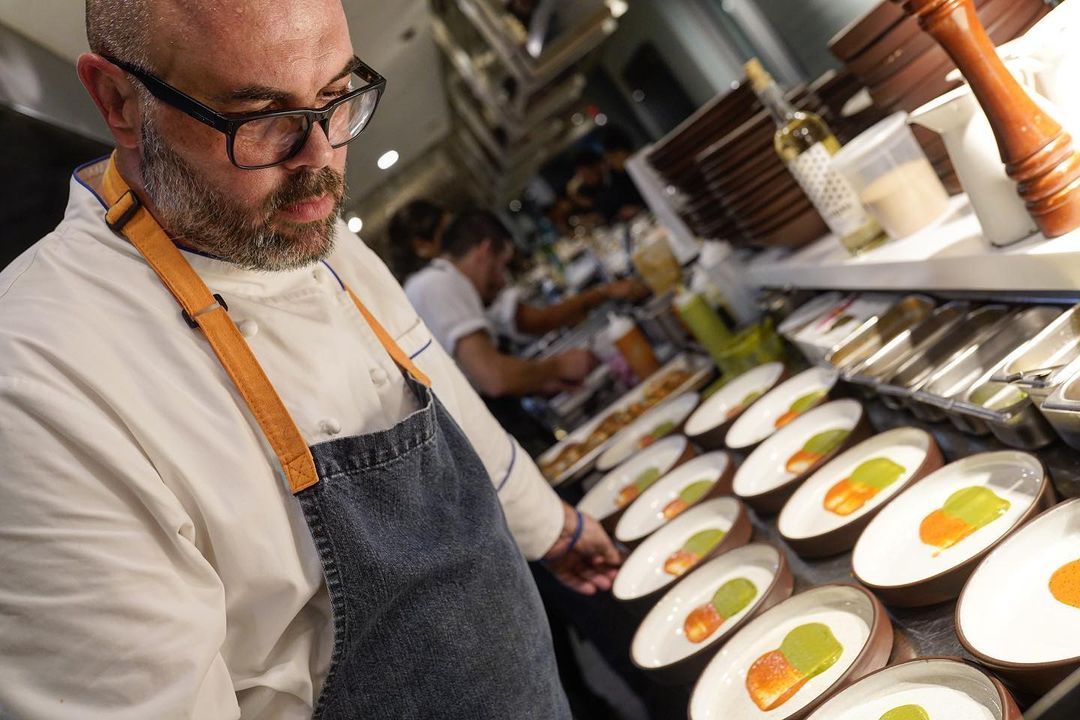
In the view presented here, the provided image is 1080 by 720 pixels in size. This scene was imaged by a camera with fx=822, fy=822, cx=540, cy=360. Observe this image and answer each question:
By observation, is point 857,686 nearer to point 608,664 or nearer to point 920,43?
point 608,664

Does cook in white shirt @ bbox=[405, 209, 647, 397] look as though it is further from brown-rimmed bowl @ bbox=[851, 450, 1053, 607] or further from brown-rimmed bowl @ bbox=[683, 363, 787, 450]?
brown-rimmed bowl @ bbox=[851, 450, 1053, 607]

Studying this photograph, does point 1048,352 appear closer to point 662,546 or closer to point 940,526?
point 940,526

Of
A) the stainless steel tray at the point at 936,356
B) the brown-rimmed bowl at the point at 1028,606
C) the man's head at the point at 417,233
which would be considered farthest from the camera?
the man's head at the point at 417,233

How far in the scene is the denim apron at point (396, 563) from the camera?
1.19 m

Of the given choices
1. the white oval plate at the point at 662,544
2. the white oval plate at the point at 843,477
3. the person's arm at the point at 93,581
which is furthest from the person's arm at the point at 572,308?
the person's arm at the point at 93,581

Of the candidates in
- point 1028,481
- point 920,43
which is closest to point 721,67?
point 920,43

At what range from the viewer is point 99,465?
992mm

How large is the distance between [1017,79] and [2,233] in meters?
2.80

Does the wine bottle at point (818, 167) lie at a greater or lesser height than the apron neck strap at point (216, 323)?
lesser

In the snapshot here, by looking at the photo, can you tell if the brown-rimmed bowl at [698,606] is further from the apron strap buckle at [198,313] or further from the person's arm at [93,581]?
the apron strap buckle at [198,313]

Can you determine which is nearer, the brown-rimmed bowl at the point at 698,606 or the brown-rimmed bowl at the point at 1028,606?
the brown-rimmed bowl at the point at 1028,606

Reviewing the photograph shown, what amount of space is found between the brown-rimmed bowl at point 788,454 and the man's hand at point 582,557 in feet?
1.18

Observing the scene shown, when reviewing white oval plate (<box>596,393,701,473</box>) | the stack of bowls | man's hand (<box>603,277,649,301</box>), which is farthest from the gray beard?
man's hand (<box>603,277,649,301</box>)

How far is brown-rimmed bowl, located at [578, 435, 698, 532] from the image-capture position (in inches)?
88.1
